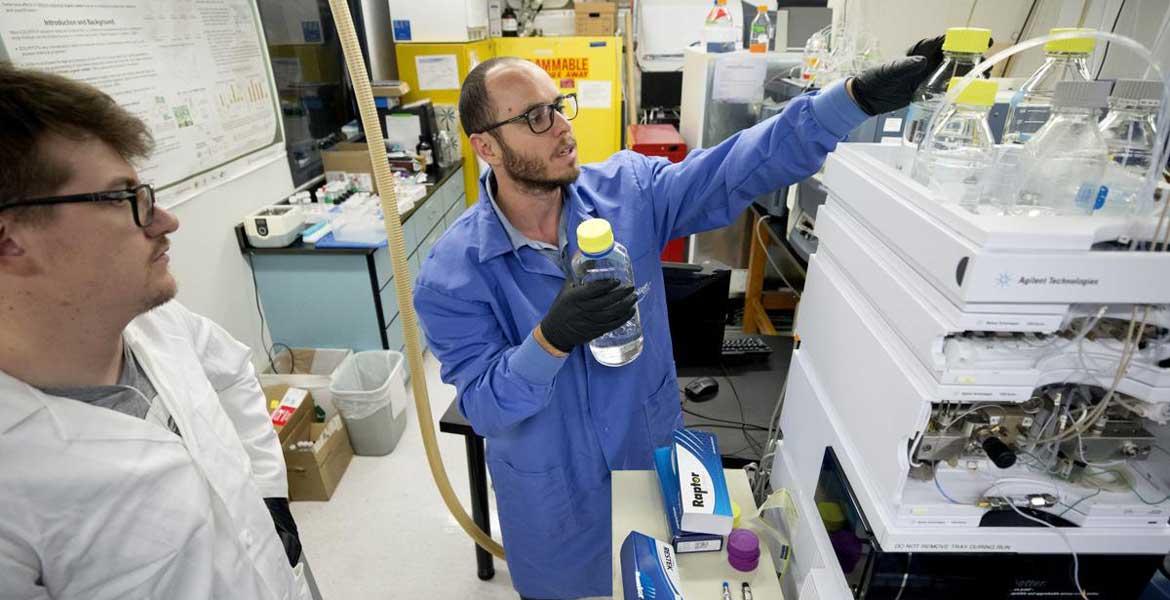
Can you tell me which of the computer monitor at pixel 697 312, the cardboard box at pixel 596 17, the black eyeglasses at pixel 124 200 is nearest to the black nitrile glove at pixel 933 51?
the computer monitor at pixel 697 312

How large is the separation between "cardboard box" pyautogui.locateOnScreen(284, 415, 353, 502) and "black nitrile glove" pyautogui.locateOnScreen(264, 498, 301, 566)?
0.96 m

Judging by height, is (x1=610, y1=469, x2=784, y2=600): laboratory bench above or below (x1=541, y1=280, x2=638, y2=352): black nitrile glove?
below

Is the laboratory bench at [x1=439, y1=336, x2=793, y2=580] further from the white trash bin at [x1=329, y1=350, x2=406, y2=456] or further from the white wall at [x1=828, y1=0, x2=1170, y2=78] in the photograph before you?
the white wall at [x1=828, y1=0, x2=1170, y2=78]

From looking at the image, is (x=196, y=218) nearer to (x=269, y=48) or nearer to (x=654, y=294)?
(x=269, y=48)

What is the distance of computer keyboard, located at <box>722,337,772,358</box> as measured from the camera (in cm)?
169

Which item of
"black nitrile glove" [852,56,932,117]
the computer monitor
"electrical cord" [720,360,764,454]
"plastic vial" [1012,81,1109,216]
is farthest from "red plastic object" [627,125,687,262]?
"plastic vial" [1012,81,1109,216]

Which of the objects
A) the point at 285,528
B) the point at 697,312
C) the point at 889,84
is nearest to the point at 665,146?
the point at 697,312

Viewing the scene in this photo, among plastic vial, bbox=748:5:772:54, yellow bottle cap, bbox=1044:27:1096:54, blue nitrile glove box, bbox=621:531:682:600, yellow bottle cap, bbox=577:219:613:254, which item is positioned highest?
plastic vial, bbox=748:5:772:54

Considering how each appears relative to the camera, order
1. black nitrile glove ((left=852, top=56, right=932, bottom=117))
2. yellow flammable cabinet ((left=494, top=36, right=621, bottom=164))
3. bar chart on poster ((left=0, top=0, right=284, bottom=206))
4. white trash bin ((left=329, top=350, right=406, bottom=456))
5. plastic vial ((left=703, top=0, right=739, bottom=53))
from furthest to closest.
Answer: yellow flammable cabinet ((left=494, top=36, right=621, bottom=164)) < plastic vial ((left=703, top=0, right=739, bottom=53)) < white trash bin ((left=329, top=350, right=406, bottom=456)) < bar chart on poster ((left=0, top=0, right=284, bottom=206)) < black nitrile glove ((left=852, top=56, right=932, bottom=117))

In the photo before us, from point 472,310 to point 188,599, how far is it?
633mm

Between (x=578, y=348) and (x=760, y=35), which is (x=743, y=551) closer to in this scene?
(x=578, y=348)

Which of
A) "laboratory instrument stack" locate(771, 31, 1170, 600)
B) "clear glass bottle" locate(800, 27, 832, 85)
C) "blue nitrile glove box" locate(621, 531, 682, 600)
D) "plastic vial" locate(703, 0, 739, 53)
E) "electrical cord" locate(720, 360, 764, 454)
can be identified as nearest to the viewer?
"laboratory instrument stack" locate(771, 31, 1170, 600)

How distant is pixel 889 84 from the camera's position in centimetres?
103

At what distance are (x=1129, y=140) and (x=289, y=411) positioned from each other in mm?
2430
